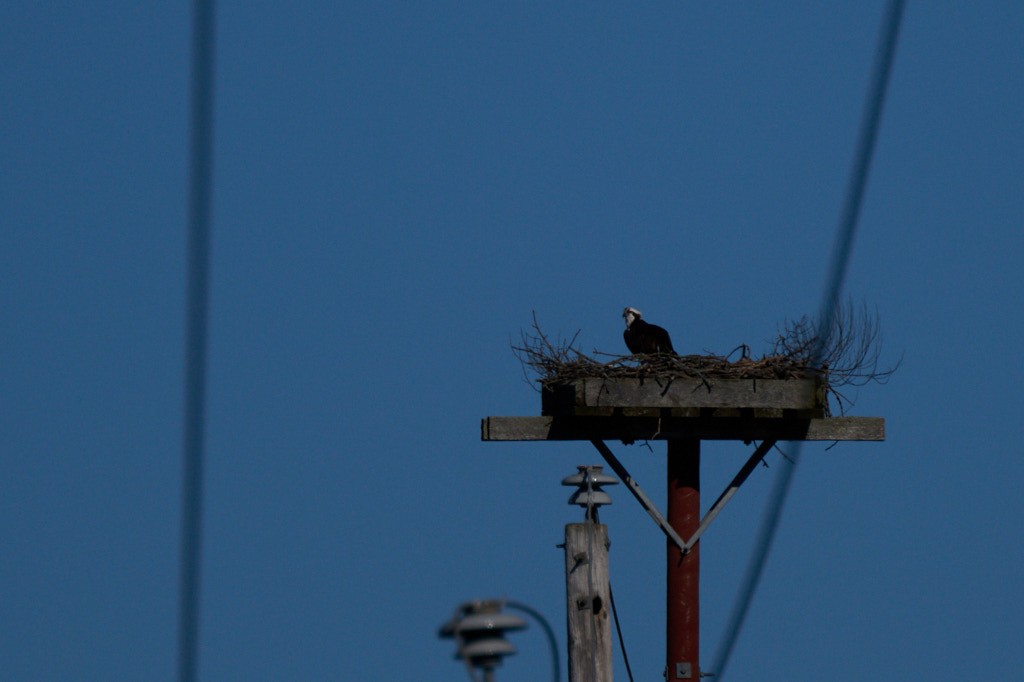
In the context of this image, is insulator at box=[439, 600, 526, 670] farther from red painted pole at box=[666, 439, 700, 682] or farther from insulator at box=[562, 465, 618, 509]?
red painted pole at box=[666, 439, 700, 682]

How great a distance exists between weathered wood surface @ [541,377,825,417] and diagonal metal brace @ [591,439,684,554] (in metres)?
0.41

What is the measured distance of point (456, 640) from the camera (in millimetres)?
6148

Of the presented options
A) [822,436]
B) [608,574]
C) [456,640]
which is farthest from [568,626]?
[456,640]

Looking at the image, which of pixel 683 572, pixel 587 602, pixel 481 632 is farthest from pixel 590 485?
pixel 481 632

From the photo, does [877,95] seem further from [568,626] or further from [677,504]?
[677,504]

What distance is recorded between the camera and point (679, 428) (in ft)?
38.2

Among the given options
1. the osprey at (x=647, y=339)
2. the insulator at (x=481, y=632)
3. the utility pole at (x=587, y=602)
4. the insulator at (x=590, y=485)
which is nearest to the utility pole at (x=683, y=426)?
the insulator at (x=590, y=485)

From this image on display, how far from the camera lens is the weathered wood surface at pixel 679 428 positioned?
11.4 meters

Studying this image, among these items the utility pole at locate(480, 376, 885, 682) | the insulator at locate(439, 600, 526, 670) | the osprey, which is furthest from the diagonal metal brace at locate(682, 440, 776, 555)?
the insulator at locate(439, 600, 526, 670)

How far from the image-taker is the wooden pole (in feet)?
31.7

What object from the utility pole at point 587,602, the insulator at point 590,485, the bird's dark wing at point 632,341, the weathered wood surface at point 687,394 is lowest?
the utility pole at point 587,602

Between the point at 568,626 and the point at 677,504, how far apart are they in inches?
91.6

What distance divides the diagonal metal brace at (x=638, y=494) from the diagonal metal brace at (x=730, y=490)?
3.5 inches

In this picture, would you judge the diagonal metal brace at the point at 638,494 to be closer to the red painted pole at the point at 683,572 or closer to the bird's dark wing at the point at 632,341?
the red painted pole at the point at 683,572
